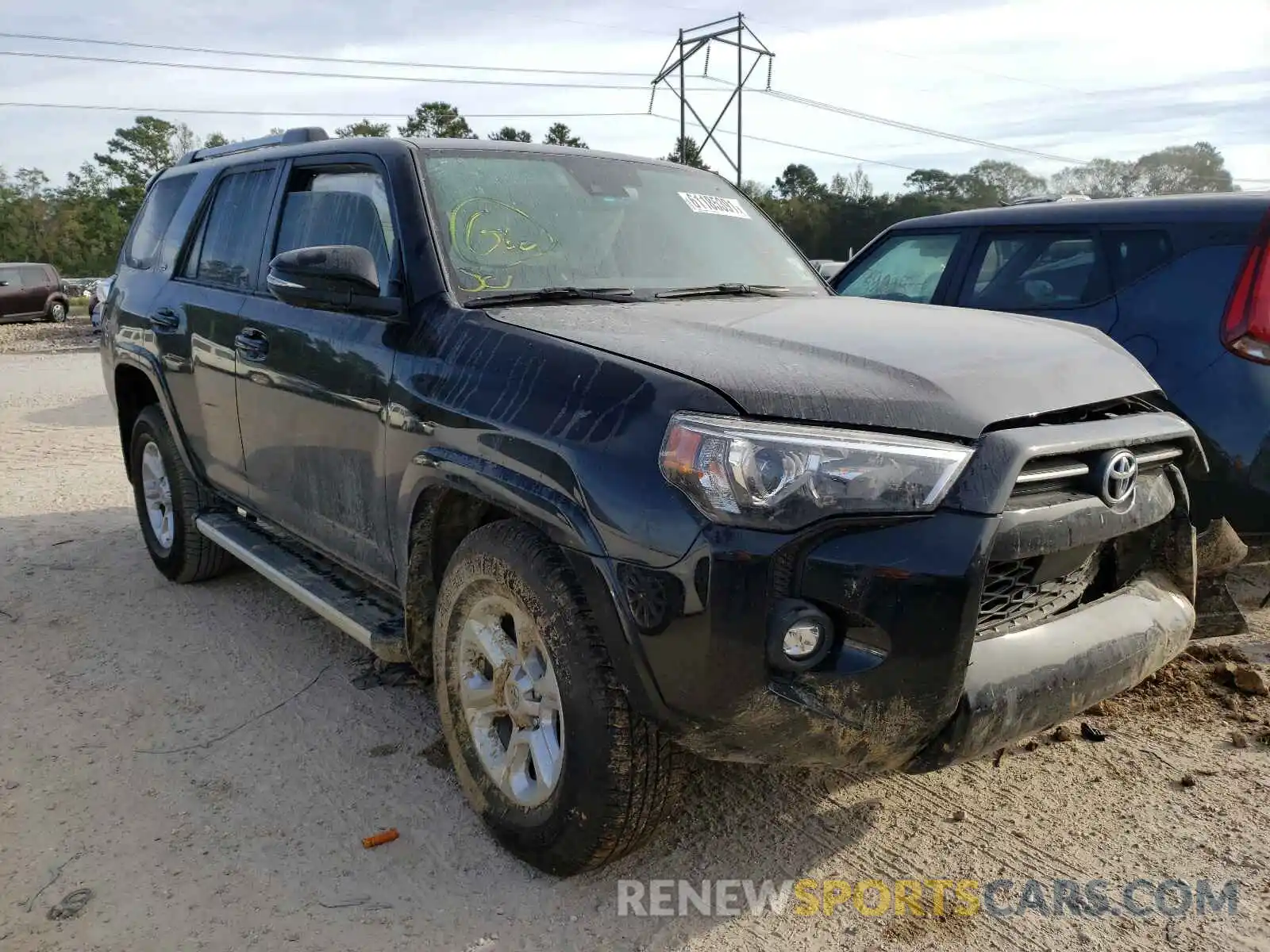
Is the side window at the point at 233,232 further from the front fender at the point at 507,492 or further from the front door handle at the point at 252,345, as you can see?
the front fender at the point at 507,492

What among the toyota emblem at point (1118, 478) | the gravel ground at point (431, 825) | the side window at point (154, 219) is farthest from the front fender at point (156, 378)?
the toyota emblem at point (1118, 478)

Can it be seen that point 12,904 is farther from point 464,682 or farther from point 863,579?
point 863,579

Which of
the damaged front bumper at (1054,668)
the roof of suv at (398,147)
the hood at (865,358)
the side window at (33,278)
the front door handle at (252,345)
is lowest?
the side window at (33,278)

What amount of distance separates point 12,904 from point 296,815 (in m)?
0.72

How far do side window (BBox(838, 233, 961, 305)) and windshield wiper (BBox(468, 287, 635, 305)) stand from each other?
2668 millimetres

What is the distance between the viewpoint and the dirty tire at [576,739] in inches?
90.9

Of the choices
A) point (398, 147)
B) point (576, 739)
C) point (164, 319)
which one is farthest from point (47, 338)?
point (576, 739)

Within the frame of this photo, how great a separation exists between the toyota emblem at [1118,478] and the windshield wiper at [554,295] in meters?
1.48

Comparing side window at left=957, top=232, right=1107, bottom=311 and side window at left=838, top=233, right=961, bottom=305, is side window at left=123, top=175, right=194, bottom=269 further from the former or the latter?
side window at left=957, top=232, right=1107, bottom=311

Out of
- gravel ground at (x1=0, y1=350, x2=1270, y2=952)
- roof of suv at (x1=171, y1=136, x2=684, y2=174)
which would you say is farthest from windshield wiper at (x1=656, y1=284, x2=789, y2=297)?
gravel ground at (x1=0, y1=350, x2=1270, y2=952)

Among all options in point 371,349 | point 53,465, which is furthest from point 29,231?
point 371,349

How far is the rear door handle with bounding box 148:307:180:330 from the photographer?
177 inches

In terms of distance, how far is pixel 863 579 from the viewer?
6.72 feet

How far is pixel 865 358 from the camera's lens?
2.39 m
